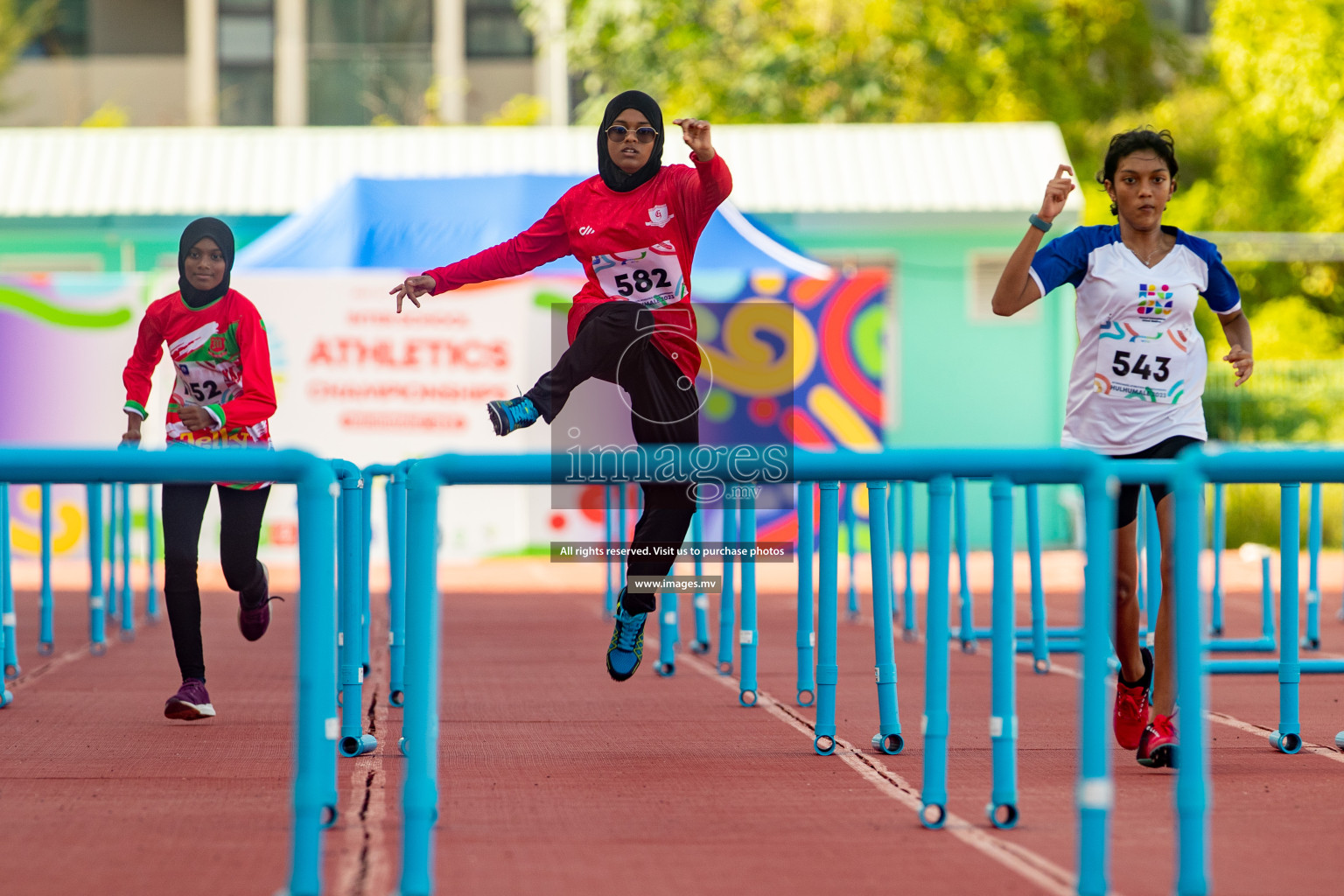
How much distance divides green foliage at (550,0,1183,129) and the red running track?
19.7 metres

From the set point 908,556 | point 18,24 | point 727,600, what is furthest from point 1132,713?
point 18,24

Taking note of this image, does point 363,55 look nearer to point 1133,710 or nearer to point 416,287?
point 416,287

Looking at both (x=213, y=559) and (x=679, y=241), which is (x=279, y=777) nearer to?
(x=679, y=241)

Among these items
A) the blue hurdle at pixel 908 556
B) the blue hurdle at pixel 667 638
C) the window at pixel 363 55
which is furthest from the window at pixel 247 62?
the blue hurdle at pixel 667 638

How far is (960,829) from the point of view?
4.54 m

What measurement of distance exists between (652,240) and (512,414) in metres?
0.74

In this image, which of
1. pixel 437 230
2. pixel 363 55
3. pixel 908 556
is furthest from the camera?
pixel 363 55

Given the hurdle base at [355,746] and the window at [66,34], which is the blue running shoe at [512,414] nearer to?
the hurdle base at [355,746]

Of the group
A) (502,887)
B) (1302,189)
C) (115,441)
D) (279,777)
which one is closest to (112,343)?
(115,441)

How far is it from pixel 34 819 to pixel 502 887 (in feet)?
5.15

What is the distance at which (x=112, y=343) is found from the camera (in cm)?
1694

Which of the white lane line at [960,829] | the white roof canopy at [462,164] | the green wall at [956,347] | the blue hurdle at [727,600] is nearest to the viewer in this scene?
the white lane line at [960,829]

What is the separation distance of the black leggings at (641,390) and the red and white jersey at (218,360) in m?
1.23

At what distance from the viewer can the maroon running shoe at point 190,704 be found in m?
6.51
